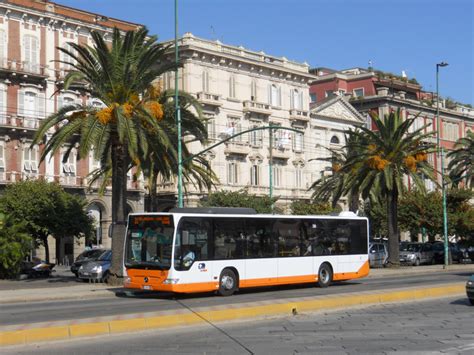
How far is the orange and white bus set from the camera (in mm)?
23094

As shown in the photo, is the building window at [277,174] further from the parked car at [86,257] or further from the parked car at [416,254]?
the parked car at [86,257]

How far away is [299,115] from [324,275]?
4060cm

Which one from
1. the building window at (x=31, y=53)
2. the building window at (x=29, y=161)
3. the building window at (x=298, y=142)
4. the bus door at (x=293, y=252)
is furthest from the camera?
the building window at (x=298, y=142)

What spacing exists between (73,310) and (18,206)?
2422 centimetres

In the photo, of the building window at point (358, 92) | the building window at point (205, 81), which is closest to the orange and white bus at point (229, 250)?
the building window at point (205, 81)

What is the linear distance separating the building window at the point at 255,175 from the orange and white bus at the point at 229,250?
34824 millimetres

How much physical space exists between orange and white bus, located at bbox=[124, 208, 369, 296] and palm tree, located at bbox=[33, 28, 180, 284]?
17.6 ft

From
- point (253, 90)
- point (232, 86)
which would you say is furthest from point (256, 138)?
point (232, 86)

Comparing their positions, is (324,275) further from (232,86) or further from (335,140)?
(335,140)

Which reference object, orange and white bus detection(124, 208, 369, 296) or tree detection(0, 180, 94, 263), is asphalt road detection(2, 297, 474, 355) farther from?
tree detection(0, 180, 94, 263)

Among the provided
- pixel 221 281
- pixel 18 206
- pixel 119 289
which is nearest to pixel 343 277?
pixel 221 281

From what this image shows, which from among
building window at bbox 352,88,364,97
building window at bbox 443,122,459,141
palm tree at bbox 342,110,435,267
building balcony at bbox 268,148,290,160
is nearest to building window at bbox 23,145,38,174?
palm tree at bbox 342,110,435,267

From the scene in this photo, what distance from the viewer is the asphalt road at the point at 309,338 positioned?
12.7 meters

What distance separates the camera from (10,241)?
34.4 meters
